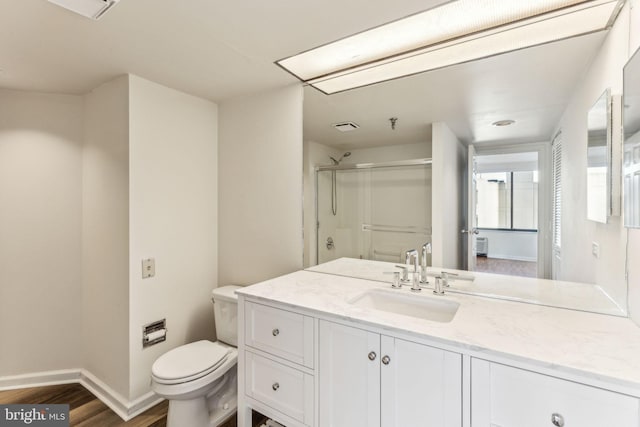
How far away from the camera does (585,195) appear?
52.2 inches

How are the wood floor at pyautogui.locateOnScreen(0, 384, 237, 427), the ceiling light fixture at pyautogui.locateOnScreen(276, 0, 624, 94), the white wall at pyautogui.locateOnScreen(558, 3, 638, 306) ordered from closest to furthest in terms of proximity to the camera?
the white wall at pyautogui.locateOnScreen(558, 3, 638, 306), the ceiling light fixture at pyautogui.locateOnScreen(276, 0, 624, 94), the wood floor at pyautogui.locateOnScreen(0, 384, 237, 427)

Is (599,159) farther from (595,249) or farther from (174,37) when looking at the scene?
(174,37)

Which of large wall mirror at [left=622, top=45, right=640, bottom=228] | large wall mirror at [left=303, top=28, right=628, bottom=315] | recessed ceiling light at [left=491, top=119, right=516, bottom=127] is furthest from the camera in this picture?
recessed ceiling light at [left=491, top=119, right=516, bottom=127]

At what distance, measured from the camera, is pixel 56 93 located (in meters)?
2.24

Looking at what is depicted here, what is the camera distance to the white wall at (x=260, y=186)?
84.7 inches

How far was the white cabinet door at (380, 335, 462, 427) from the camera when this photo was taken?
1.05 metres

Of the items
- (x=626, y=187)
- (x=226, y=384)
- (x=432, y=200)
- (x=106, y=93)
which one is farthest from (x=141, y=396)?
(x=626, y=187)

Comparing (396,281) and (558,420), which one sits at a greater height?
(396,281)

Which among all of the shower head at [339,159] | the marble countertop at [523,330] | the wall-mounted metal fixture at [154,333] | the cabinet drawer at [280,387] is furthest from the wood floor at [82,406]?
the shower head at [339,159]

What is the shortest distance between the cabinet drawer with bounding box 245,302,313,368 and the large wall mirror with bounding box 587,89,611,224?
1.34m

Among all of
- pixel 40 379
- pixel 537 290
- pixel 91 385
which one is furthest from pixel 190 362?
pixel 537 290

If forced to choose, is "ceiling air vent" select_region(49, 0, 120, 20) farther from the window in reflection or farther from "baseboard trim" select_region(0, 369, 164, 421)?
"baseboard trim" select_region(0, 369, 164, 421)

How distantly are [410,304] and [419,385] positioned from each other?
1.65 feet

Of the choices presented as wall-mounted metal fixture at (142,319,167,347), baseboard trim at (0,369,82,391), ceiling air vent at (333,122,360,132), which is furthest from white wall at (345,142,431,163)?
baseboard trim at (0,369,82,391)
